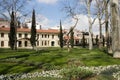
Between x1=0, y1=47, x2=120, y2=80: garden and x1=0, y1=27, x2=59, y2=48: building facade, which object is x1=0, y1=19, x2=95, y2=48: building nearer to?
x1=0, y1=27, x2=59, y2=48: building facade

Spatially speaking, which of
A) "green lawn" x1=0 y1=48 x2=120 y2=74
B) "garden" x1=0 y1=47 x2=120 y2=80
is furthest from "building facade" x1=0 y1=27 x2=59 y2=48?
"garden" x1=0 y1=47 x2=120 y2=80

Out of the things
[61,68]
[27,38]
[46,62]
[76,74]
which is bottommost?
[61,68]

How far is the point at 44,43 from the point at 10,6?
53950 mm

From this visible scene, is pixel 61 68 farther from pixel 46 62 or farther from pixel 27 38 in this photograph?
pixel 27 38

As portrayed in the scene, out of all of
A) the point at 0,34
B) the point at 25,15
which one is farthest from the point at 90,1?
the point at 0,34

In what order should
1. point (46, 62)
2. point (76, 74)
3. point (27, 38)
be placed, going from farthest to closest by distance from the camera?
point (27, 38) < point (46, 62) < point (76, 74)

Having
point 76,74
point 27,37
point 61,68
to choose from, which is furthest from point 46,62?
point 27,37

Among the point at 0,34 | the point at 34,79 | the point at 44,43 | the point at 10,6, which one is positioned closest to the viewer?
the point at 34,79

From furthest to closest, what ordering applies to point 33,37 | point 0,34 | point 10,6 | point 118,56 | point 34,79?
point 0,34, point 33,37, point 10,6, point 118,56, point 34,79

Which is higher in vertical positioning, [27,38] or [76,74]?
[27,38]

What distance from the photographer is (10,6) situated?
214ft

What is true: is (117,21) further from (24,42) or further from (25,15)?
(24,42)

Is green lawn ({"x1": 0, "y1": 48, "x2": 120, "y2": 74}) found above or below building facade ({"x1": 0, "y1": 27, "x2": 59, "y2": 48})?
below

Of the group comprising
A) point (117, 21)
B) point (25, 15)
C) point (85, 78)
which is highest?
point (25, 15)
